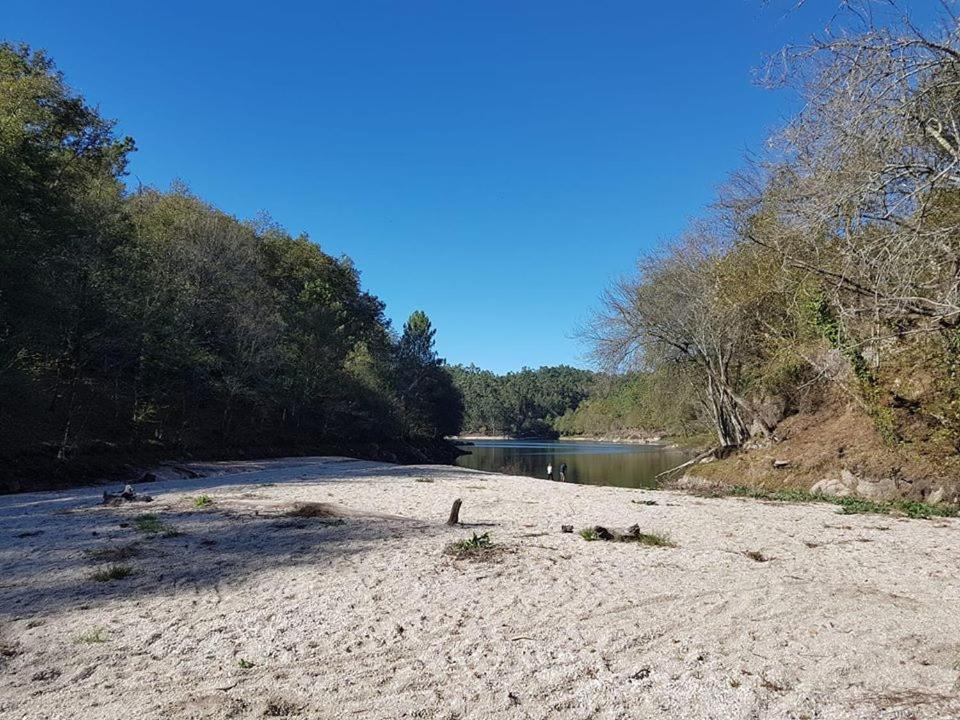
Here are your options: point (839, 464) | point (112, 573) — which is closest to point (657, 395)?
point (839, 464)

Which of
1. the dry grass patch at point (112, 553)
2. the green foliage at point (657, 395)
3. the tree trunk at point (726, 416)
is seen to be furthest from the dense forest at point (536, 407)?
the dry grass patch at point (112, 553)

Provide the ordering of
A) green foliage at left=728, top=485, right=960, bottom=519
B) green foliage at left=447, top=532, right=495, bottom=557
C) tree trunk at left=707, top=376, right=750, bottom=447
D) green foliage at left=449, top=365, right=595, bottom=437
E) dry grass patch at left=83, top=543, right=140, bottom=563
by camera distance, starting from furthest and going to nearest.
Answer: green foliage at left=449, top=365, right=595, bottom=437
tree trunk at left=707, top=376, right=750, bottom=447
green foliage at left=728, top=485, right=960, bottom=519
green foliage at left=447, top=532, right=495, bottom=557
dry grass patch at left=83, top=543, right=140, bottom=563

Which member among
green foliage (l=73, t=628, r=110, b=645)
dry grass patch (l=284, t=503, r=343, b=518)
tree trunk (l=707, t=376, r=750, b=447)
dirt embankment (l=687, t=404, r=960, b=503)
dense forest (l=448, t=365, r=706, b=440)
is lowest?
green foliage (l=73, t=628, r=110, b=645)

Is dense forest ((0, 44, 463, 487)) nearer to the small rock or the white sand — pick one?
the white sand

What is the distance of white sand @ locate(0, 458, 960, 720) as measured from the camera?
3.39 m

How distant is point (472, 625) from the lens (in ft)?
14.9

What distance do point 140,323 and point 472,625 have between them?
1917 cm

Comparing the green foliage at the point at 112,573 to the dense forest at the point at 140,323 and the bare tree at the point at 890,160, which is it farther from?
the dense forest at the point at 140,323

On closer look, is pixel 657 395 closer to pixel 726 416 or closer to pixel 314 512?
pixel 726 416

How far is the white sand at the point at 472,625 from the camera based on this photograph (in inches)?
133

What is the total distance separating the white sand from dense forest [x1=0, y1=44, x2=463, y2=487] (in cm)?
1057

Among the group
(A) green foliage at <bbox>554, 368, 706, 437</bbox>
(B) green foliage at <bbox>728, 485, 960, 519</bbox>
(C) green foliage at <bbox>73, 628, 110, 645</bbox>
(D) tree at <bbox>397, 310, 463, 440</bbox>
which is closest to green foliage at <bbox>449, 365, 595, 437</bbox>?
(D) tree at <bbox>397, 310, 463, 440</bbox>

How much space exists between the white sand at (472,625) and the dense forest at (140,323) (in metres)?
10.6

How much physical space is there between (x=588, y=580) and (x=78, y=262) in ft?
60.8
